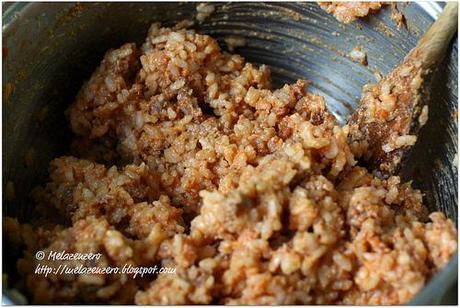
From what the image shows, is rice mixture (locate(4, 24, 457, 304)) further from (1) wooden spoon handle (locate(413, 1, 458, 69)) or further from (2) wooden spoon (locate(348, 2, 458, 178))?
(1) wooden spoon handle (locate(413, 1, 458, 69))

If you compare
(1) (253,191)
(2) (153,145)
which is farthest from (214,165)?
(1) (253,191)

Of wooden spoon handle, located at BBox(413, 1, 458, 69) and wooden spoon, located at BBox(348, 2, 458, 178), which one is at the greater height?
wooden spoon handle, located at BBox(413, 1, 458, 69)

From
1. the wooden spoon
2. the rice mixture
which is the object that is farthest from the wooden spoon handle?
the rice mixture

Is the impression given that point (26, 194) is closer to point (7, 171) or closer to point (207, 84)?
point (7, 171)

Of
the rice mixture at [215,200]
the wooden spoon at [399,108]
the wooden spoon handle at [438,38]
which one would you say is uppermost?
the wooden spoon handle at [438,38]

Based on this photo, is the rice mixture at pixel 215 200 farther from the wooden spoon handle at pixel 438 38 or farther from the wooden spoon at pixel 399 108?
the wooden spoon handle at pixel 438 38

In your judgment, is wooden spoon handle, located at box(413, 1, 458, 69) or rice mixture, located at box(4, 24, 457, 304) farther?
wooden spoon handle, located at box(413, 1, 458, 69)

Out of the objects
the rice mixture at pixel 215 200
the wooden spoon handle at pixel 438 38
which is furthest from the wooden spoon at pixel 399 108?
the rice mixture at pixel 215 200

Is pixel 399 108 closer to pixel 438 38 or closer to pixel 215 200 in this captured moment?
pixel 438 38
